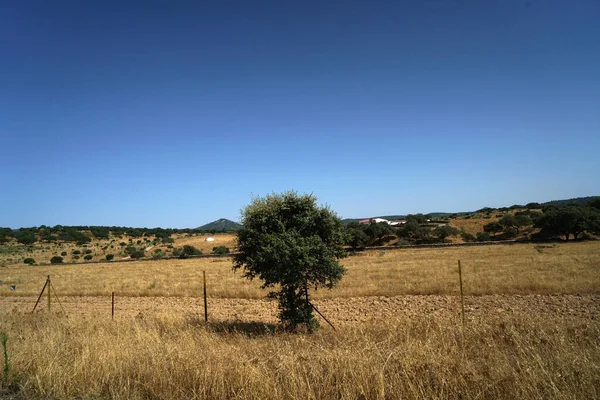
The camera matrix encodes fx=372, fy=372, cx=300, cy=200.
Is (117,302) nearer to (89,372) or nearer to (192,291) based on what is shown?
(192,291)

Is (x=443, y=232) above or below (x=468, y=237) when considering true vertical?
above

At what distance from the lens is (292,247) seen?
11.5m

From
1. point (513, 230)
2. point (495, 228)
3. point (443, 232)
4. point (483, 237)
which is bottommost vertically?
point (483, 237)

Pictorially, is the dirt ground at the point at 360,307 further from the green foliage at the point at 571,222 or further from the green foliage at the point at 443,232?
the green foliage at the point at 443,232

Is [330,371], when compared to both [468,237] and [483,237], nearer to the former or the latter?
[483,237]

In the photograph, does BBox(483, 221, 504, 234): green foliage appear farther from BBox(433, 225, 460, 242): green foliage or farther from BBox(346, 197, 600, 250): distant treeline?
BBox(433, 225, 460, 242): green foliage

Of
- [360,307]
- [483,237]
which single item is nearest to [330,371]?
[360,307]

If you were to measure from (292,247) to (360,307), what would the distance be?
8.60m

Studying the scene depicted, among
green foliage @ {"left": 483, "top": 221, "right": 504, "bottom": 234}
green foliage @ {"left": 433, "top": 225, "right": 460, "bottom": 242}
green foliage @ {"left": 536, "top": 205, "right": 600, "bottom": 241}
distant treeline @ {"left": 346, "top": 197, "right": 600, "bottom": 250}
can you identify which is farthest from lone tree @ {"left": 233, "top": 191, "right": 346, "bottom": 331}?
green foliage @ {"left": 483, "top": 221, "right": 504, "bottom": 234}

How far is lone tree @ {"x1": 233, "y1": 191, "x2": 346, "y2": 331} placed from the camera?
11.6 meters

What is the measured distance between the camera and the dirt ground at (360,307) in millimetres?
15227

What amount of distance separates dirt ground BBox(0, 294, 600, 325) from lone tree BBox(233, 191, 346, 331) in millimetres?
2985

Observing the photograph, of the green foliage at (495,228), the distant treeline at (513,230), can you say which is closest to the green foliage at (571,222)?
the distant treeline at (513,230)

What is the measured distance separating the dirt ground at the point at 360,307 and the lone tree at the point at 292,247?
299cm
